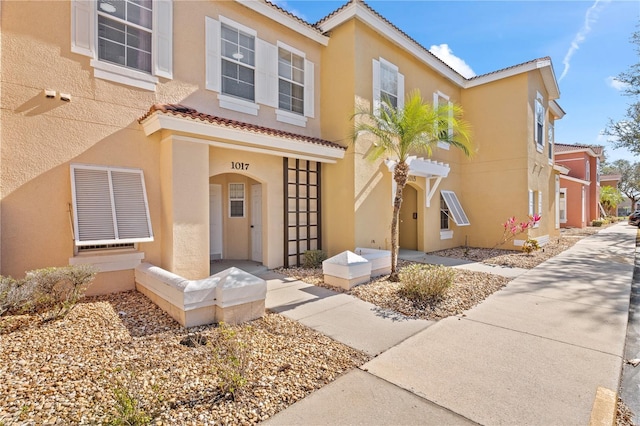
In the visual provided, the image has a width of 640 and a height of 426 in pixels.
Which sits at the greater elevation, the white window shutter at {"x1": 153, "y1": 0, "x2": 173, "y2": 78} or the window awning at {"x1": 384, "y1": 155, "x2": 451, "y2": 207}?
the white window shutter at {"x1": 153, "y1": 0, "x2": 173, "y2": 78}

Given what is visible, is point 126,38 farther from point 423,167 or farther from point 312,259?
point 423,167

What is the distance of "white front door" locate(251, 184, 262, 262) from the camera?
1084cm

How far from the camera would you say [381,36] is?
11.4m

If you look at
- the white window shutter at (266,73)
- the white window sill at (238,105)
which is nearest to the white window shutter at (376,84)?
the white window shutter at (266,73)

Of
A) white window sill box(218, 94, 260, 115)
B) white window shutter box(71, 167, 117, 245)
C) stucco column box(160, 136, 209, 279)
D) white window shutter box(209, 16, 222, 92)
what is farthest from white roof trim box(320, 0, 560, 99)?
white window shutter box(71, 167, 117, 245)

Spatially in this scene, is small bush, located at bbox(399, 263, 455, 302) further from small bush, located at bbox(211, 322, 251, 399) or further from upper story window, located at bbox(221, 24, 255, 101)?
upper story window, located at bbox(221, 24, 255, 101)

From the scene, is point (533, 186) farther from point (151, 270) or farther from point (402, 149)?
point (151, 270)

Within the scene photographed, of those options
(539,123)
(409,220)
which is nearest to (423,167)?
(409,220)

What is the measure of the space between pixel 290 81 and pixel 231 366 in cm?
966

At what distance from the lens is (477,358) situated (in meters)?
4.41

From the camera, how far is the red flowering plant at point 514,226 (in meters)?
13.3

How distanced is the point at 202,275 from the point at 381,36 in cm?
1033

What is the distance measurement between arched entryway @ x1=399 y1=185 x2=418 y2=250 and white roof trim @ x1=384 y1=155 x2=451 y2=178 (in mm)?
1339

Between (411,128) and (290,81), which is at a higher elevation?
(290,81)
